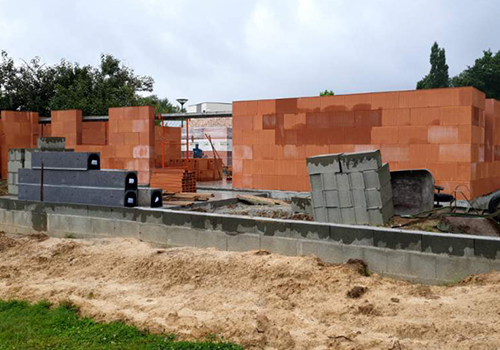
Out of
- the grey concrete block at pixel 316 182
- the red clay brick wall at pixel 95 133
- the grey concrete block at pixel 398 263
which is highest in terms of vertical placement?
the red clay brick wall at pixel 95 133

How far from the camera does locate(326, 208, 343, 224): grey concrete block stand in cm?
941

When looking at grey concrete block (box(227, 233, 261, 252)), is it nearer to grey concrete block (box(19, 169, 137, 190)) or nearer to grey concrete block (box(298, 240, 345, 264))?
grey concrete block (box(298, 240, 345, 264))

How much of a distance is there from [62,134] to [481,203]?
50.3ft

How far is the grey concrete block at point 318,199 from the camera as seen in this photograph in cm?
962

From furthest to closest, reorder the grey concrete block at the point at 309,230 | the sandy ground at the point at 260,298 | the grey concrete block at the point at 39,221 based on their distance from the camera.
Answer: the grey concrete block at the point at 39,221
the grey concrete block at the point at 309,230
the sandy ground at the point at 260,298

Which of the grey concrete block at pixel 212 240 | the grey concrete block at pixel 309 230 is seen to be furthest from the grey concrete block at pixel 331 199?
the grey concrete block at pixel 212 240

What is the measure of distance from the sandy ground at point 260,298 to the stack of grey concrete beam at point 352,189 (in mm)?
1533

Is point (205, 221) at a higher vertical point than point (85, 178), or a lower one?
lower

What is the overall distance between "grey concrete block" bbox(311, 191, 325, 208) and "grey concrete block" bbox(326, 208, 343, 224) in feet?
0.56

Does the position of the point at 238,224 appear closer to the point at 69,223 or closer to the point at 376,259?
the point at 376,259

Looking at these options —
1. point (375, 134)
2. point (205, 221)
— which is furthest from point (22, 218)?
point (375, 134)

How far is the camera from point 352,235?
8008 millimetres

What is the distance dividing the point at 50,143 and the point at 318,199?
780 cm

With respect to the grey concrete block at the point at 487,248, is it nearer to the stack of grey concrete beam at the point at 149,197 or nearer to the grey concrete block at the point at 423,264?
the grey concrete block at the point at 423,264
